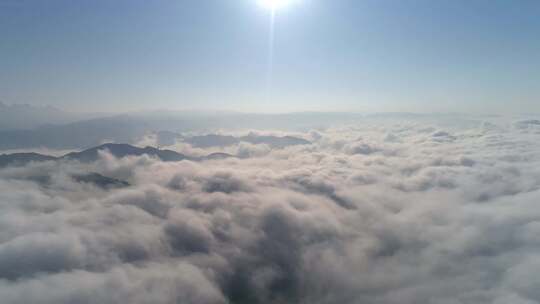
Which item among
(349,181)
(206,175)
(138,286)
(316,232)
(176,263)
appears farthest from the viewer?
(206,175)

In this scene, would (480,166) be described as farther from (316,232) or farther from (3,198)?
(3,198)

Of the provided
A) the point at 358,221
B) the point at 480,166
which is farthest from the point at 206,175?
the point at 480,166

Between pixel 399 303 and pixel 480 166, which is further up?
pixel 480 166

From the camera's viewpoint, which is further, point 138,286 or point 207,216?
point 207,216

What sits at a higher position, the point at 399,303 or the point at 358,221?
the point at 358,221

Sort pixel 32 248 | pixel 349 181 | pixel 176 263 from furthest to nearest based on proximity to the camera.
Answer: pixel 349 181, pixel 176 263, pixel 32 248

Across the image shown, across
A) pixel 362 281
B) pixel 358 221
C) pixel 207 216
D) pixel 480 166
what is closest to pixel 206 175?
pixel 207 216

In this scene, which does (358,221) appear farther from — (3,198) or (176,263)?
(3,198)

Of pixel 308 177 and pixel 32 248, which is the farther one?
pixel 308 177

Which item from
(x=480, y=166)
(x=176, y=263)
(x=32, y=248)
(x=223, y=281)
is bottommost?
(x=223, y=281)
